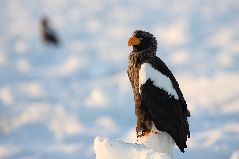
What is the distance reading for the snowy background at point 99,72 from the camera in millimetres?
12758

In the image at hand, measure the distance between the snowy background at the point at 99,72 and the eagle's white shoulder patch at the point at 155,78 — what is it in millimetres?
1829

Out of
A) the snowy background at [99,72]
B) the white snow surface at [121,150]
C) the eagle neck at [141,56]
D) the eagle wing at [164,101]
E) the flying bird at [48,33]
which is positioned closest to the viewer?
the white snow surface at [121,150]

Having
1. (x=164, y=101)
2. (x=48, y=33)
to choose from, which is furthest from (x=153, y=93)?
(x=48, y=33)

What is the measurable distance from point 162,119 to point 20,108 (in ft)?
22.6

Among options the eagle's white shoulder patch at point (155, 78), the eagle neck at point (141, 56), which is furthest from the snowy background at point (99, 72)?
the eagle neck at point (141, 56)

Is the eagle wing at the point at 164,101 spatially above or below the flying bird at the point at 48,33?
below

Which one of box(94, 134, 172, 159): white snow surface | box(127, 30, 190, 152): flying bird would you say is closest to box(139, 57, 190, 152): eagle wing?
box(127, 30, 190, 152): flying bird

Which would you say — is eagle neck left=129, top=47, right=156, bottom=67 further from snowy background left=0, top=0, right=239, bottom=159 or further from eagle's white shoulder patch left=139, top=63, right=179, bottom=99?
snowy background left=0, top=0, right=239, bottom=159

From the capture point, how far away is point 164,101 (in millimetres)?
8234

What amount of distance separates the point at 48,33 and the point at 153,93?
13.3 metres

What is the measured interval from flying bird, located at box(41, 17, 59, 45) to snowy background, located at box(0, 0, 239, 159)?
19cm

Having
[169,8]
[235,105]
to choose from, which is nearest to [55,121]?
[235,105]

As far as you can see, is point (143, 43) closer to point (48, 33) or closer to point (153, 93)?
point (153, 93)

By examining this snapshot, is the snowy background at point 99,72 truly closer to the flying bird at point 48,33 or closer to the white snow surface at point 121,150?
the flying bird at point 48,33
